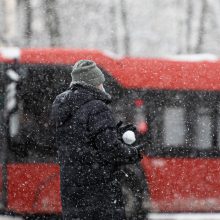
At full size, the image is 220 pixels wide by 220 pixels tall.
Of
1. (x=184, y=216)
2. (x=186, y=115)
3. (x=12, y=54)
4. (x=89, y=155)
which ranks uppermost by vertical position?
(x=89, y=155)

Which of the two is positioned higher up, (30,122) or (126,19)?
(30,122)

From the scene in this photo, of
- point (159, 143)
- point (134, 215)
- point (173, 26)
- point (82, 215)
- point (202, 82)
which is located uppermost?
point (82, 215)

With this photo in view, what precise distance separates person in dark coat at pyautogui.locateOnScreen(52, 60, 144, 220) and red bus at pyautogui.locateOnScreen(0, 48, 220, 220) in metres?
5.67

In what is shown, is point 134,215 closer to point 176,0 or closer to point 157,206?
point 157,206

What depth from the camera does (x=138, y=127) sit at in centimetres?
1110

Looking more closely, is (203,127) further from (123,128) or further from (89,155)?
(89,155)

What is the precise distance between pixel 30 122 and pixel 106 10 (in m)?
20.3

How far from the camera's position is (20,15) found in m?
28.8

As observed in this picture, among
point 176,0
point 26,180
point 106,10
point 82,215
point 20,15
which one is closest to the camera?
point 82,215

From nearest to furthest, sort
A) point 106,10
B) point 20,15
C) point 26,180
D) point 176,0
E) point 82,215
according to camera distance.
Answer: point 82,215, point 26,180, point 20,15, point 106,10, point 176,0

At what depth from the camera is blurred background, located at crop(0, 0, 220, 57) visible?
1110 inches

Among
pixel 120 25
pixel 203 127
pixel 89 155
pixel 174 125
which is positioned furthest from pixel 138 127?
pixel 120 25

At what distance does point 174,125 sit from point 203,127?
44cm

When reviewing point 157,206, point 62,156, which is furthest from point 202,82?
point 62,156
